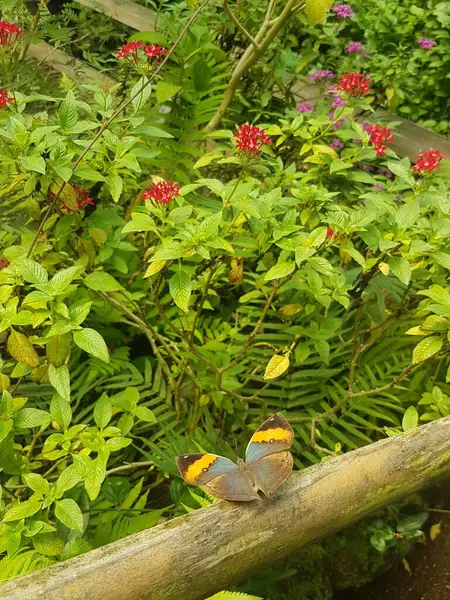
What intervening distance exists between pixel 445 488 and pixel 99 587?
1683 mm

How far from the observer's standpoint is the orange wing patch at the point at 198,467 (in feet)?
3.55

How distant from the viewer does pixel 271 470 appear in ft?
3.57

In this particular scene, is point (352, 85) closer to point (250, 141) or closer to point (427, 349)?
point (250, 141)

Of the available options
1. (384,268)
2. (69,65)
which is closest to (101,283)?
(384,268)

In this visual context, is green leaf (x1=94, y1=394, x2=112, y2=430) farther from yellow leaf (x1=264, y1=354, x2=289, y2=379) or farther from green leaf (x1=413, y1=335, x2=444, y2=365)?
green leaf (x1=413, y1=335, x2=444, y2=365)

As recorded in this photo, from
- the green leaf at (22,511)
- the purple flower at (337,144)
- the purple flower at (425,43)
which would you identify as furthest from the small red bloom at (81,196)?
the purple flower at (425,43)

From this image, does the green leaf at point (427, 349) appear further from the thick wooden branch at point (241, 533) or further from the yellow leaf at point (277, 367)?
the yellow leaf at point (277, 367)

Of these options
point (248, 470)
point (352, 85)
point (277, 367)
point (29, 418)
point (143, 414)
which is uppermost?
point (352, 85)

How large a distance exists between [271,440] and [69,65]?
2286 mm

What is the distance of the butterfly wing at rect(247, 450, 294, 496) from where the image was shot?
1060mm

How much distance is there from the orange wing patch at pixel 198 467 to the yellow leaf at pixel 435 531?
4.47 feet

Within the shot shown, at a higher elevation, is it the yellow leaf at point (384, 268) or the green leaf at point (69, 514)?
the yellow leaf at point (384, 268)

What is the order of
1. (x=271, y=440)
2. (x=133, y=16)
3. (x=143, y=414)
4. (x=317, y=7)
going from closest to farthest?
1. (x=271, y=440)
2. (x=317, y=7)
3. (x=143, y=414)
4. (x=133, y=16)

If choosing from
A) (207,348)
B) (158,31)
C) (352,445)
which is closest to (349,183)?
(207,348)
